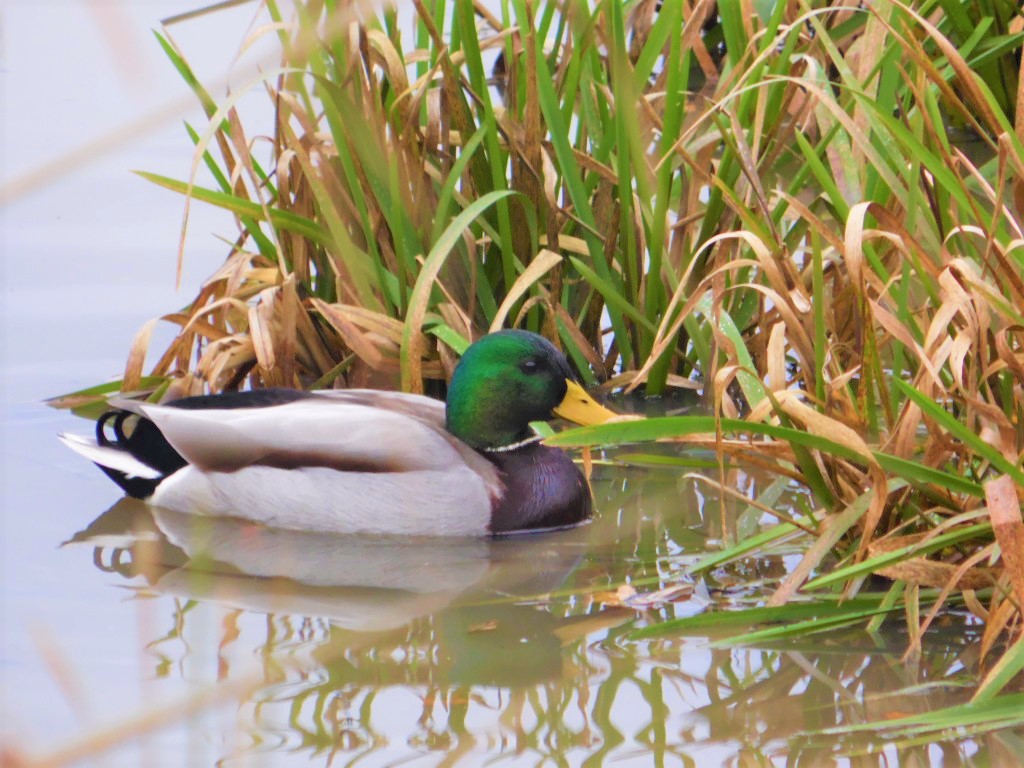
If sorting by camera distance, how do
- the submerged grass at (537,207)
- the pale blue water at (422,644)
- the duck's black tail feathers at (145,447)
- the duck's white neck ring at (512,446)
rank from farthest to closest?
1. the duck's white neck ring at (512,446)
2. the duck's black tail feathers at (145,447)
3. the submerged grass at (537,207)
4. the pale blue water at (422,644)

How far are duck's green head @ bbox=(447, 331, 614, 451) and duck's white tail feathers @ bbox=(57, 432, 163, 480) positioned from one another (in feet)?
2.84

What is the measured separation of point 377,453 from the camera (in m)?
3.82

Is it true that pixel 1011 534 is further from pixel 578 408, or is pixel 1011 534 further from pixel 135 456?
pixel 135 456

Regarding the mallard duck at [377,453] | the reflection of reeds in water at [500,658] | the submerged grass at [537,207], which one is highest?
the submerged grass at [537,207]

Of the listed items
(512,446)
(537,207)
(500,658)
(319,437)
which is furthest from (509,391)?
(500,658)

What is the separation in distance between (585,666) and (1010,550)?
0.87m

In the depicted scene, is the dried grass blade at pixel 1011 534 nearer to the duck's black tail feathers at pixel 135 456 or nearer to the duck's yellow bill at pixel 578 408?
the duck's yellow bill at pixel 578 408

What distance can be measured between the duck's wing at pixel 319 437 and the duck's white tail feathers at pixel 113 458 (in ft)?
0.44

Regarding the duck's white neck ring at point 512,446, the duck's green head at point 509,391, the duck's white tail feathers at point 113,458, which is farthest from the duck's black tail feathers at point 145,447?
the duck's white neck ring at point 512,446

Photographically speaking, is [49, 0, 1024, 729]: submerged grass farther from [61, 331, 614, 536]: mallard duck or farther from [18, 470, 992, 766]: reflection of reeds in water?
[18, 470, 992, 766]: reflection of reeds in water

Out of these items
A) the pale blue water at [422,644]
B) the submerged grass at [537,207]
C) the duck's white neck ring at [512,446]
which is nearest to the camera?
the pale blue water at [422,644]

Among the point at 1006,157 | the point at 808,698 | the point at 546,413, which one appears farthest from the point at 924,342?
the point at 546,413

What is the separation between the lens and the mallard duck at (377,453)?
383 centimetres

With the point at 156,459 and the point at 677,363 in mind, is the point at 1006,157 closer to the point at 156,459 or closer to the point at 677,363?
the point at 677,363
